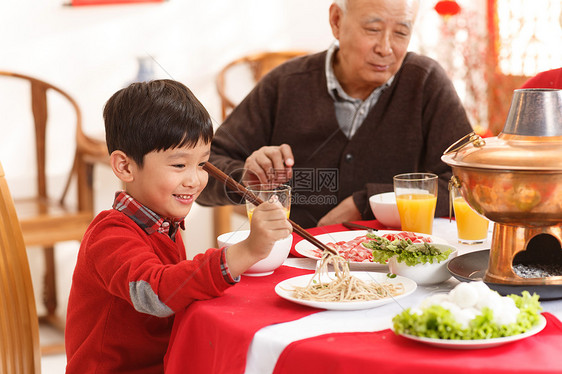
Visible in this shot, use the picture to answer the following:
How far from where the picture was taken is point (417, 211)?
164cm

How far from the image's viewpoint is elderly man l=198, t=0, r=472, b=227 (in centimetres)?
218

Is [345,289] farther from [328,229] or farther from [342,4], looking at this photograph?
[342,4]

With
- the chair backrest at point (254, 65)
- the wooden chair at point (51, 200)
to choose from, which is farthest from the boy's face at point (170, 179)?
the chair backrest at point (254, 65)

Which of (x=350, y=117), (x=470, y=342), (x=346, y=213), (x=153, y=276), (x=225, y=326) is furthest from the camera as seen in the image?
(x=350, y=117)

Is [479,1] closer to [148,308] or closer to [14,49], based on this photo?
[14,49]

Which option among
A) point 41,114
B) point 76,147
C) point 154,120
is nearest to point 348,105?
point 154,120

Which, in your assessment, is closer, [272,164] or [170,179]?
[170,179]

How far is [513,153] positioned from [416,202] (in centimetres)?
50

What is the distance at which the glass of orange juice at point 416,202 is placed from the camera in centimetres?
164

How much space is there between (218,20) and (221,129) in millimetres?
1735

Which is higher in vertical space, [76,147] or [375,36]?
[375,36]

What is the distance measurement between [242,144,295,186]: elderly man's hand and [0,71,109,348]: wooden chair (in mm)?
1499

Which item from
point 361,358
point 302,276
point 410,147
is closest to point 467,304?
point 361,358

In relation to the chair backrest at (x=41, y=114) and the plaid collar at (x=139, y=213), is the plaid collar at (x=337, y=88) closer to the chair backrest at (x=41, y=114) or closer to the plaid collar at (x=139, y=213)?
the plaid collar at (x=139, y=213)
